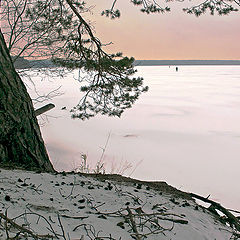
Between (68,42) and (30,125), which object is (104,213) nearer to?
(30,125)

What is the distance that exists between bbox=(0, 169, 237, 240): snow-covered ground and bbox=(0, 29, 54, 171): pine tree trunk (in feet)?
3.20

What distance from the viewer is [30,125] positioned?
4707 millimetres

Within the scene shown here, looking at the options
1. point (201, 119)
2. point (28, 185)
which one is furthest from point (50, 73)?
point (201, 119)

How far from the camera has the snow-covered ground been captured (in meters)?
2.25

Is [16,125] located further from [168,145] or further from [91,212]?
[168,145]

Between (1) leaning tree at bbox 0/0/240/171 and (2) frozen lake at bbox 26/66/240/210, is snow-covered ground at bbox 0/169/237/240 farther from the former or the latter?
(2) frozen lake at bbox 26/66/240/210

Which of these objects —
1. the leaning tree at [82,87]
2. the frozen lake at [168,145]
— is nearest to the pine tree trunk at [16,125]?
the leaning tree at [82,87]

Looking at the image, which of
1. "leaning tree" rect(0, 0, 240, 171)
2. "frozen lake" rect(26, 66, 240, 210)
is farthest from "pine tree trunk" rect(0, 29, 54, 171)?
"frozen lake" rect(26, 66, 240, 210)

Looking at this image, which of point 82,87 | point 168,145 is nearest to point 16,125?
point 82,87

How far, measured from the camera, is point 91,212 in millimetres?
2670

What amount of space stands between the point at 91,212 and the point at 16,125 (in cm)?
226

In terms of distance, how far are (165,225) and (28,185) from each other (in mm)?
1291

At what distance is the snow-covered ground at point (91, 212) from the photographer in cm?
225

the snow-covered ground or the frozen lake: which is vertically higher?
the snow-covered ground
